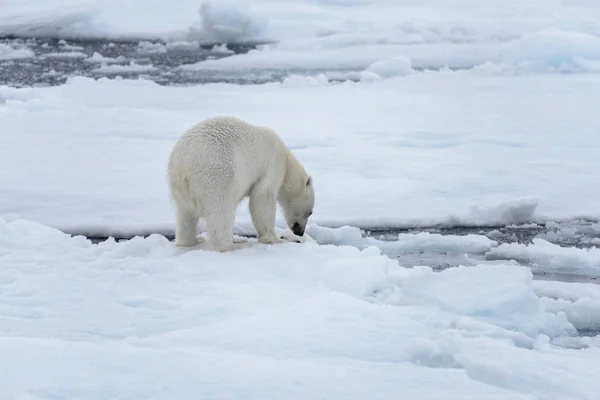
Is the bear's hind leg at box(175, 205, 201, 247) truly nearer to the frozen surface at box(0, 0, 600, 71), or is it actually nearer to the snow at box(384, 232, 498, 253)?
the snow at box(384, 232, 498, 253)

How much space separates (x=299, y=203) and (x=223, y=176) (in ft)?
2.91

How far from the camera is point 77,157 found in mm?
7777

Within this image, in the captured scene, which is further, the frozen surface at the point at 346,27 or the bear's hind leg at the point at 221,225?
the frozen surface at the point at 346,27

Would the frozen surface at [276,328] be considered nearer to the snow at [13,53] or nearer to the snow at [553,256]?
the snow at [553,256]

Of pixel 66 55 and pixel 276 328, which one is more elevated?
pixel 66 55

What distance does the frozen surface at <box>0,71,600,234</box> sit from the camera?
6.19 meters

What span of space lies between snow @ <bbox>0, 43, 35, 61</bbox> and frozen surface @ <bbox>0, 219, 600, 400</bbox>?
12.9 m

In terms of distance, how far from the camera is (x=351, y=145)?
8492 millimetres

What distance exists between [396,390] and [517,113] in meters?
8.06

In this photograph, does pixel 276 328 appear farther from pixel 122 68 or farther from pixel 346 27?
pixel 346 27

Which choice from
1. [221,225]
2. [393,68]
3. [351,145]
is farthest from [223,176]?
[393,68]

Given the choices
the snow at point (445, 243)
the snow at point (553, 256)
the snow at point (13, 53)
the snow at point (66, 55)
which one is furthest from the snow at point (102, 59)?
the snow at point (553, 256)

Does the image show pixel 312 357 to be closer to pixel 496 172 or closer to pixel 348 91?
pixel 496 172

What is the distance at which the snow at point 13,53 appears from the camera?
16.3m
